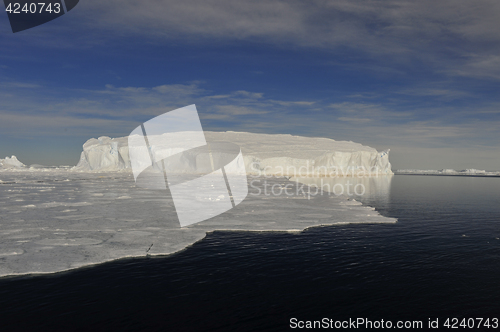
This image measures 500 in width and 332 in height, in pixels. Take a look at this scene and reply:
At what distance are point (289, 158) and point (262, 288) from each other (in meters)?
72.7

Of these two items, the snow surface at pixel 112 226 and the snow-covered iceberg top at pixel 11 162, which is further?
the snow-covered iceberg top at pixel 11 162

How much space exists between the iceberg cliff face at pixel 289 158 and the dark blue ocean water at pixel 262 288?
2648 inches

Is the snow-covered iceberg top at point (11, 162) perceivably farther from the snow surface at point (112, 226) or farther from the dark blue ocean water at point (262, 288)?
the dark blue ocean water at point (262, 288)

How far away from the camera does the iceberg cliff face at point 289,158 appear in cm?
8069

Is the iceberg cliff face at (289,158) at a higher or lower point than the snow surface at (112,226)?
higher

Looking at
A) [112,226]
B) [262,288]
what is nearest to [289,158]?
[112,226]

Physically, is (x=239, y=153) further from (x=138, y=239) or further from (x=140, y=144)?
(x=138, y=239)

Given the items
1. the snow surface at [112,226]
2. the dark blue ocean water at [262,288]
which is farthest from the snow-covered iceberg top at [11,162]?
the dark blue ocean water at [262,288]

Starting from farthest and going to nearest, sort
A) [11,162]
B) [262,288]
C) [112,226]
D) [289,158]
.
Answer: [11,162] < [289,158] < [112,226] < [262,288]

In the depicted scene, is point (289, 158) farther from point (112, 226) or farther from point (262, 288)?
point (262, 288)

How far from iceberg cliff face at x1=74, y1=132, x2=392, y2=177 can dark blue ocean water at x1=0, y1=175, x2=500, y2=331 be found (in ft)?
221

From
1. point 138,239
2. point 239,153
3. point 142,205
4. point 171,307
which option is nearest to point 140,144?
point 239,153

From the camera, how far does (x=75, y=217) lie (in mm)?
17547

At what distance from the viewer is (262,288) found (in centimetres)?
871
